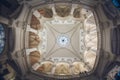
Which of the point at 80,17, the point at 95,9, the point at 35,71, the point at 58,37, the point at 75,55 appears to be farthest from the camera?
the point at 58,37

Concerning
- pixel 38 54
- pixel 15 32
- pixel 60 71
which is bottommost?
pixel 60 71

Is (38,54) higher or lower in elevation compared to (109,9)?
lower

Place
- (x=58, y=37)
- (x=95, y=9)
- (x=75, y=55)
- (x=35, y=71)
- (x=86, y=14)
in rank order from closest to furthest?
(x=95, y=9) → (x=35, y=71) → (x=86, y=14) → (x=75, y=55) → (x=58, y=37)

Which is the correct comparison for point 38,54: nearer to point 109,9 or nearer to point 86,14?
point 86,14

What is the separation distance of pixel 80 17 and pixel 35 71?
18.0ft

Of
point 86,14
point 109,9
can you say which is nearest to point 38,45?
point 86,14

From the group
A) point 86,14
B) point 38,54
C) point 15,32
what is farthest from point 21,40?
point 86,14

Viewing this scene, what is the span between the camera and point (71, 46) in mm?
22688

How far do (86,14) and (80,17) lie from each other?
1362 mm

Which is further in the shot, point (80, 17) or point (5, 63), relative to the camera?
point (80, 17)

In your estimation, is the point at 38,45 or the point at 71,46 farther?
the point at 71,46

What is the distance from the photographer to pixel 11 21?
1412 centimetres

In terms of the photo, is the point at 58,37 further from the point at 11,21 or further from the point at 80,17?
the point at 11,21

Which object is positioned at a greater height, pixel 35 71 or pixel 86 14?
pixel 86 14
